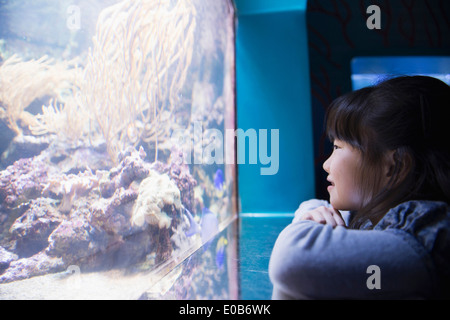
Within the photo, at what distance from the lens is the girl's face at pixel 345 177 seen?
0.91m

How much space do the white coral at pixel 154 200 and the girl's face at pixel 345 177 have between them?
0.81 meters

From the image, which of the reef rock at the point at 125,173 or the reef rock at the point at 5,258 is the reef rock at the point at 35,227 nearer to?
the reef rock at the point at 5,258

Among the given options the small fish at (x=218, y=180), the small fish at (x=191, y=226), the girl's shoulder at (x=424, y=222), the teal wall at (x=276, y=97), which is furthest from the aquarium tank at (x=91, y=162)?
the teal wall at (x=276, y=97)

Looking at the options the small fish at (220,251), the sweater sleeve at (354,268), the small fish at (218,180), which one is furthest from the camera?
the small fish at (218,180)

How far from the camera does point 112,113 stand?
1.38m

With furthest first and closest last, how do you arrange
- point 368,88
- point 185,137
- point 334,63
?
point 334,63
point 185,137
point 368,88

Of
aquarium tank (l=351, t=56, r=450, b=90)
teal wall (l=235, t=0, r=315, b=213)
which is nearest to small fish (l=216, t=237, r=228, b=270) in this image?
teal wall (l=235, t=0, r=315, b=213)

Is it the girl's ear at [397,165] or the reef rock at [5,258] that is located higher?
the girl's ear at [397,165]

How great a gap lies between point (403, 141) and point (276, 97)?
3813 millimetres

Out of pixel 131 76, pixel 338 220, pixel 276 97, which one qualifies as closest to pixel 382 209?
pixel 338 220
